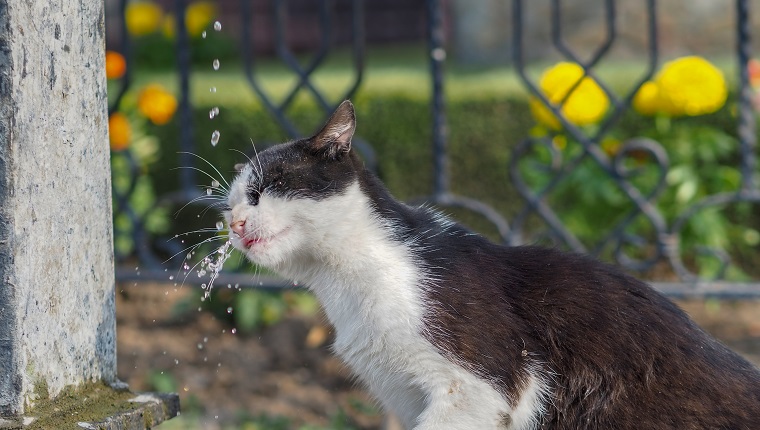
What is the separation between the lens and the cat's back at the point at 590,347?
2119 millimetres

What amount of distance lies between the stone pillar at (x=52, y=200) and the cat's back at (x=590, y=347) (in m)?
0.83

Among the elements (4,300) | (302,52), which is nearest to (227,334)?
(4,300)

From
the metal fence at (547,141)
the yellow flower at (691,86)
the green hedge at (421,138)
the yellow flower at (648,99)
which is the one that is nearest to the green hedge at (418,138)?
the green hedge at (421,138)

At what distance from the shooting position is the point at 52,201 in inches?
82.0

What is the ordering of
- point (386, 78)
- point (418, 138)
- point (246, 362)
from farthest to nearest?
1. point (386, 78)
2. point (418, 138)
3. point (246, 362)

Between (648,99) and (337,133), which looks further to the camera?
(648,99)

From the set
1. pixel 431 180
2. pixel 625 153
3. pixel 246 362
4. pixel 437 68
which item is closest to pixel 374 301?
pixel 437 68

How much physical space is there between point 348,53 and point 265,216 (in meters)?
7.69

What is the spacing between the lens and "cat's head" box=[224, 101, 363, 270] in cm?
219

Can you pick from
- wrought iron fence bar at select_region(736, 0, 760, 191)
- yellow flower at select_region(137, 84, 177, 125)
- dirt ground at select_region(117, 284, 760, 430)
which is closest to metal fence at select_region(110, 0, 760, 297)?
wrought iron fence bar at select_region(736, 0, 760, 191)

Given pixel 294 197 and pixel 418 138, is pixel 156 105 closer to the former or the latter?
pixel 418 138

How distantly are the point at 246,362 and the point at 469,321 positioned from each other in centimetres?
238

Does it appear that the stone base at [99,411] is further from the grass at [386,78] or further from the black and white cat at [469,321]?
the grass at [386,78]

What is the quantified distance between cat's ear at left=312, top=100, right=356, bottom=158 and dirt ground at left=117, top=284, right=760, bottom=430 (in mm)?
1559
